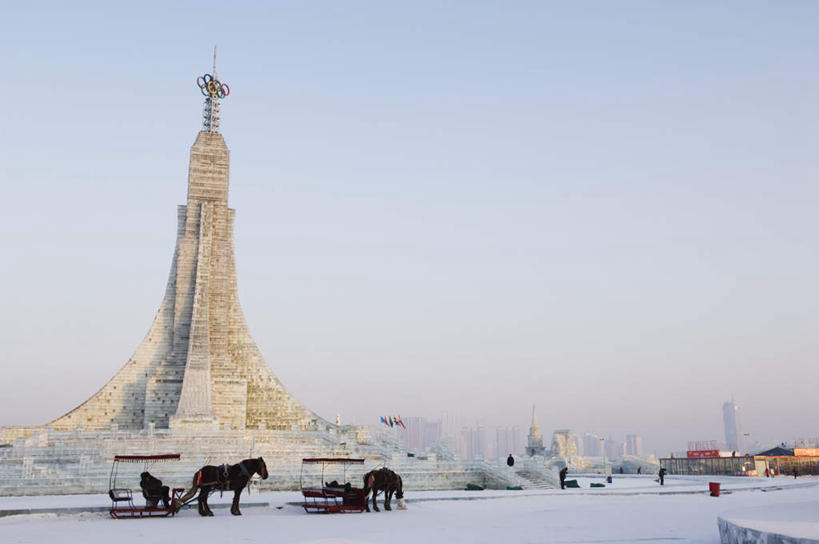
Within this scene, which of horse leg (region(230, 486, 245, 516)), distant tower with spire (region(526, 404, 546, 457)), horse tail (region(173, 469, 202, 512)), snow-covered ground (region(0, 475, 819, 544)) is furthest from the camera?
distant tower with spire (region(526, 404, 546, 457))

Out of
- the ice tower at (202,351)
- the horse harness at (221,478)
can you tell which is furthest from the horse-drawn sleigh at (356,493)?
the ice tower at (202,351)

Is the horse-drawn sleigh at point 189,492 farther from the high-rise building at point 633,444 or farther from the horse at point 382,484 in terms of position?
the high-rise building at point 633,444

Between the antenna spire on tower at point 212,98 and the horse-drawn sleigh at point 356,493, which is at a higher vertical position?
the antenna spire on tower at point 212,98

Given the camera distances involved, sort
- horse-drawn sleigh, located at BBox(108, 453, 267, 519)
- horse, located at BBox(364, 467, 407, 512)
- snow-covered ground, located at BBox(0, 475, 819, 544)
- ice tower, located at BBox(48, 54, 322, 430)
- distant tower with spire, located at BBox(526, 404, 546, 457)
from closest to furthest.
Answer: snow-covered ground, located at BBox(0, 475, 819, 544) → horse-drawn sleigh, located at BBox(108, 453, 267, 519) → horse, located at BBox(364, 467, 407, 512) → ice tower, located at BBox(48, 54, 322, 430) → distant tower with spire, located at BBox(526, 404, 546, 457)

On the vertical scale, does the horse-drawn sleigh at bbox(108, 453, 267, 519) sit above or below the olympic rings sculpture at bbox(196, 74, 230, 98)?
below

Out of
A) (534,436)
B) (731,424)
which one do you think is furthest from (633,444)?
(534,436)

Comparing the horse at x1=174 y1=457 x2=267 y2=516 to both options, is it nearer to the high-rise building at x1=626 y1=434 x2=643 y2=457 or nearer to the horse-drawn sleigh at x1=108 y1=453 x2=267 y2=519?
the horse-drawn sleigh at x1=108 y1=453 x2=267 y2=519

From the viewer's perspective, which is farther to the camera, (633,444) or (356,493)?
(633,444)

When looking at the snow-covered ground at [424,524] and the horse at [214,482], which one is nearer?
the snow-covered ground at [424,524]

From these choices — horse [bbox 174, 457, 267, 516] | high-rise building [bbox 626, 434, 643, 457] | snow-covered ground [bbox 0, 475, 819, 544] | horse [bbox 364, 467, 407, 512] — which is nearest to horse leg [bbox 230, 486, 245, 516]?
horse [bbox 174, 457, 267, 516]

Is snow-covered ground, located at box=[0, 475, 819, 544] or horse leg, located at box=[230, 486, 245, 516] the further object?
horse leg, located at box=[230, 486, 245, 516]

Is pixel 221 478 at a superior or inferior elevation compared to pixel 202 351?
inferior

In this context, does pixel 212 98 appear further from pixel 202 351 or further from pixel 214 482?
pixel 214 482

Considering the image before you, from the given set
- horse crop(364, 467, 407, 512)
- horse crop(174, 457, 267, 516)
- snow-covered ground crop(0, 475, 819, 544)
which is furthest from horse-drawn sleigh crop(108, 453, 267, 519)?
horse crop(364, 467, 407, 512)
